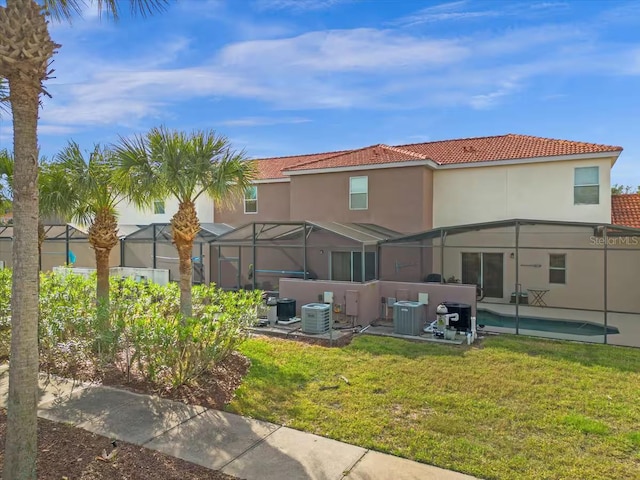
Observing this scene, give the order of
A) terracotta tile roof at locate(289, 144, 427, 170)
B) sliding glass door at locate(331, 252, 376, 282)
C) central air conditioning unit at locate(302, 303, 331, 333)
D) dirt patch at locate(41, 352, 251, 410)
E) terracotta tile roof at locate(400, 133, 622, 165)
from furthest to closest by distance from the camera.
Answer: terracotta tile roof at locate(289, 144, 427, 170) → sliding glass door at locate(331, 252, 376, 282) → terracotta tile roof at locate(400, 133, 622, 165) → central air conditioning unit at locate(302, 303, 331, 333) → dirt patch at locate(41, 352, 251, 410)

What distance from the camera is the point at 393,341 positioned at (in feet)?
36.1

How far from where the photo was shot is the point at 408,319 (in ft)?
38.9

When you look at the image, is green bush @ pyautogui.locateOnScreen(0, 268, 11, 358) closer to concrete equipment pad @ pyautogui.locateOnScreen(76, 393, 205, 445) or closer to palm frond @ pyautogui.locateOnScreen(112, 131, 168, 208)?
palm frond @ pyautogui.locateOnScreen(112, 131, 168, 208)

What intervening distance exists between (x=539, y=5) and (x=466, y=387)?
8.44 meters

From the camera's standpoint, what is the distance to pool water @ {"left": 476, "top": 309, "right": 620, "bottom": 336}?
44.4 feet

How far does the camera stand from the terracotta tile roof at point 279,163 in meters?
22.0

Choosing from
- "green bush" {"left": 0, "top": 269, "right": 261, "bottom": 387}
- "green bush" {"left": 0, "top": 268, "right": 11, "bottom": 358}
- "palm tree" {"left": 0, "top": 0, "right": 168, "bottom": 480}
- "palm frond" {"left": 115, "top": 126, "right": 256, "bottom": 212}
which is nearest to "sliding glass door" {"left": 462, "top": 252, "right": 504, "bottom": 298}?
"palm frond" {"left": 115, "top": 126, "right": 256, "bottom": 212}

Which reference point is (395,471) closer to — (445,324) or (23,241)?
(23,241)

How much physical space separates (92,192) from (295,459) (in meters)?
8.50

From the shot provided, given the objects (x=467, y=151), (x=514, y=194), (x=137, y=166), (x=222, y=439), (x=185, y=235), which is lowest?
(x=222, y=439)

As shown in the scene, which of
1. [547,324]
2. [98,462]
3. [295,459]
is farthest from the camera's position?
[547,324]

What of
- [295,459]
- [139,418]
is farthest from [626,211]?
[139,418]

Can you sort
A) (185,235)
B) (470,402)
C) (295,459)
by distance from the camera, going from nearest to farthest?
1. (295,459)
2. (470,402)
3. (185,235)

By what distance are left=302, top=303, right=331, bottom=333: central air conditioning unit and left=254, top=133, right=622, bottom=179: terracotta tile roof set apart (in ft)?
26.2
